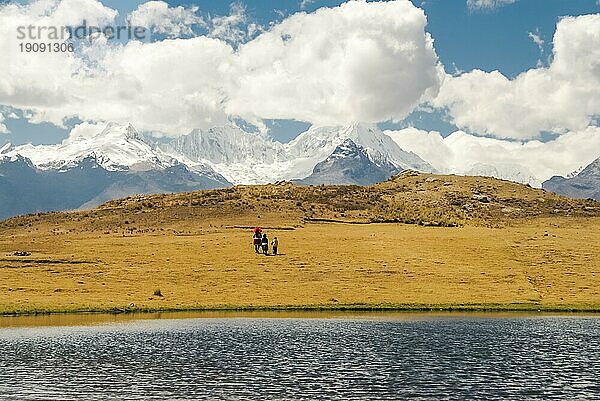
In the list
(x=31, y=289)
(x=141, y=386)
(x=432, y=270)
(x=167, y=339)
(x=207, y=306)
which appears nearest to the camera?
(x=141, y=386)

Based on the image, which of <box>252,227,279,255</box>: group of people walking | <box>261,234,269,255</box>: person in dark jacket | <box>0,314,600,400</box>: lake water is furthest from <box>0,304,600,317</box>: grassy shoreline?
<box>261,234,269,255</box>: person in dark jacket

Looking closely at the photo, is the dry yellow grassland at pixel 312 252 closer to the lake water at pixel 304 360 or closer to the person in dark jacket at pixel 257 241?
the person in dark jacket at pixel 257 241

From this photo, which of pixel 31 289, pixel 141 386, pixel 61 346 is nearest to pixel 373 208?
pixel 31 289

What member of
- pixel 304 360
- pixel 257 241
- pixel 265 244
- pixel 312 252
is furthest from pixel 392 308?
pixel 304 360

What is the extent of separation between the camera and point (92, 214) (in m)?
134

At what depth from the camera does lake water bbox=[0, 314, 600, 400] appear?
35.5 metres

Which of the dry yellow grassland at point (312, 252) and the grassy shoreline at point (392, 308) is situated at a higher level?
the dry yellow grassland at point (312, 252)

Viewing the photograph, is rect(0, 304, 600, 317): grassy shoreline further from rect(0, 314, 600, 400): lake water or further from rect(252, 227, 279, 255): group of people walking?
rect(252, 227, 279, 255): group of people walking

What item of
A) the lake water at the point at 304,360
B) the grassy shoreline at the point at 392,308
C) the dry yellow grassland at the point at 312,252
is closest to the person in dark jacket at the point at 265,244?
the dry yellow grassland at the point at 312,252

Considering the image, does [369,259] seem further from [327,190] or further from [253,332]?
[327,190]

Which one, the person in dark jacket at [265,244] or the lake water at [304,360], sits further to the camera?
the person in dark jacket at [265,244]

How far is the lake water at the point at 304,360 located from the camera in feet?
116

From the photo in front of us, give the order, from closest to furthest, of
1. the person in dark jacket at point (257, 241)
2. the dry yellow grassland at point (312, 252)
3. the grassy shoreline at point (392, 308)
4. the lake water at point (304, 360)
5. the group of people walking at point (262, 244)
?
the lake water at point (304, 360), the grassy shoreline at point (392, 308), the dry yellow grassland at point (312, 252), the group of people walking at point (262, 244), the person in dark jacket at point (257, 241)

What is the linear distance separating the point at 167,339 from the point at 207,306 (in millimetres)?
21418
